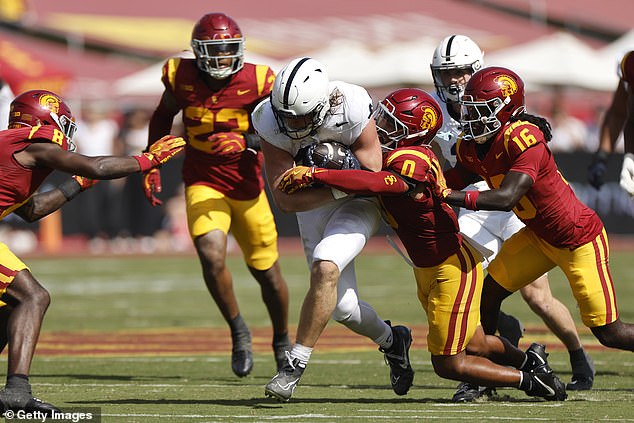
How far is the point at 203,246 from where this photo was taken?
8289mm

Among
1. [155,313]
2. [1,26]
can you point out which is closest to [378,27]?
[1,26]

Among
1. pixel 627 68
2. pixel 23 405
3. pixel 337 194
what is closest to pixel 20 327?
pixel 23 405

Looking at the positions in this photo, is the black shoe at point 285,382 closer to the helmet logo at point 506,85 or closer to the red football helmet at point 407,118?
the red football helmet at point 407,118

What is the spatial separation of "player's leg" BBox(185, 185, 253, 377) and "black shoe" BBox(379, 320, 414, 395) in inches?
56.3

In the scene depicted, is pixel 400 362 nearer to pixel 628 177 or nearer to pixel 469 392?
pixel 469 392

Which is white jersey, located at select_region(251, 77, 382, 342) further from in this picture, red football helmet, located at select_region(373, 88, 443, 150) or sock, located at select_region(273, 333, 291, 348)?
sock, located at select_region(273, 333, 291, 348)

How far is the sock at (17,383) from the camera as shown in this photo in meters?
5.97

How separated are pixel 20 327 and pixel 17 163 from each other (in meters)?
0.75

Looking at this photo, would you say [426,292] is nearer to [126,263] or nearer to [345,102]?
[345,102]

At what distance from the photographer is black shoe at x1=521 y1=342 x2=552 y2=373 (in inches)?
259

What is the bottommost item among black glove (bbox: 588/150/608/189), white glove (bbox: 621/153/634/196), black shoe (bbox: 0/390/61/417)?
black shoe (bbox: 0/390/61/417)

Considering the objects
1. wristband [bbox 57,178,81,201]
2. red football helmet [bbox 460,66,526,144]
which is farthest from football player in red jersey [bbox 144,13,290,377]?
red football helmet [bbox 460,66,526,144]

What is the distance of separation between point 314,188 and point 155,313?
570cm

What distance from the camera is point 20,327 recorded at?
6.12 meters
